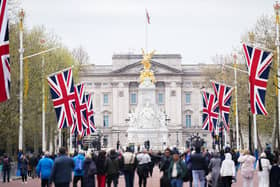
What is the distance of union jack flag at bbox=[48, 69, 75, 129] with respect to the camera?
38.8 m

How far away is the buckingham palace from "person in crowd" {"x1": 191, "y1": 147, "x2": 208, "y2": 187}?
10512 cm

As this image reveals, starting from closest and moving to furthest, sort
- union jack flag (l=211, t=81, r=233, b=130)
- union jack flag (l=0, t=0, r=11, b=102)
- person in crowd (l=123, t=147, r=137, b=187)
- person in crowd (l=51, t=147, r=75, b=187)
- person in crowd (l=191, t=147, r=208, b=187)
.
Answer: union jack flag (l=0, t=0, r=11, b=102)
person in crowd (l=51, t=147, r=75, b=187)
person in crowd (l=191, t=147, r=208, b=187)
person in crowd (l=123, t=147, r=137, b=187)
union jack flag (l=211, t=81, r=233, b=130)

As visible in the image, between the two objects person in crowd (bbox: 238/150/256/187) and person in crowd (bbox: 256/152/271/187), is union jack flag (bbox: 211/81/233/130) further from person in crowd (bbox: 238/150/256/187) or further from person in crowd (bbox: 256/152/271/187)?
person in crowd (bbox: 256/152/271/187)

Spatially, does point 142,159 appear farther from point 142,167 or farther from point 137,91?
point 137,91

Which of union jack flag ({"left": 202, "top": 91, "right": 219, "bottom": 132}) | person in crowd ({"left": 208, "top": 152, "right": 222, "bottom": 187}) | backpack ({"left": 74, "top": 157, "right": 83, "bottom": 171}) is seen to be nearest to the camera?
person in crowd ({"left": 208, "top": 152, "right": 222, "bottom": 187})

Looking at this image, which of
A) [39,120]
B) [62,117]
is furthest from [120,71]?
[62,117]

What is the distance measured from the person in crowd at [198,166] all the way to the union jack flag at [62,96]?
1413 cm

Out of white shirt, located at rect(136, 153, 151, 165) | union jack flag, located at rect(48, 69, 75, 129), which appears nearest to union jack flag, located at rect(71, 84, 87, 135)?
union jack flag, located at rect(48, 69, 75, 129)

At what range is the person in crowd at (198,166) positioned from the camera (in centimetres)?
2553

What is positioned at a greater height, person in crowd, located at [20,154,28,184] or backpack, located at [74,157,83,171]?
backpack, located at [74,157,83,171]

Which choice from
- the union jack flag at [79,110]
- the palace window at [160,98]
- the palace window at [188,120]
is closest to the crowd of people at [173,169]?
the union jack flag at [79,110]

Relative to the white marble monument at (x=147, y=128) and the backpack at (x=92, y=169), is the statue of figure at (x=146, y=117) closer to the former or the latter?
the white marble monument at (x=147, y=128)

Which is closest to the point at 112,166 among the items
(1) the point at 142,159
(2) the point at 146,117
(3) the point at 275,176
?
(1) the point at 142,159

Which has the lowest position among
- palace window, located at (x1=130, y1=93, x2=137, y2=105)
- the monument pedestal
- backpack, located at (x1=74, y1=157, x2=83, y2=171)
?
backpack, located at (x1=74, y1=157, x2=83, y2=171)
